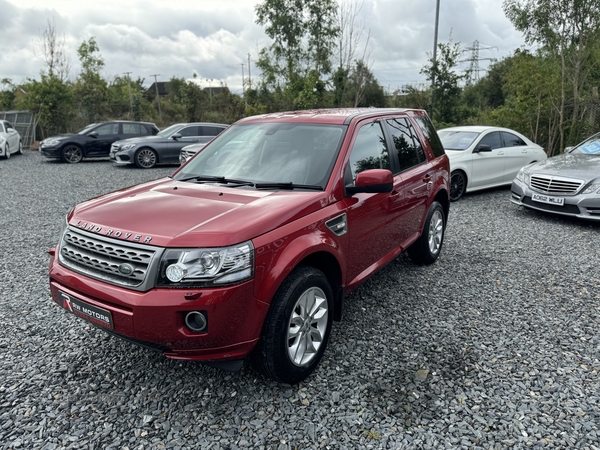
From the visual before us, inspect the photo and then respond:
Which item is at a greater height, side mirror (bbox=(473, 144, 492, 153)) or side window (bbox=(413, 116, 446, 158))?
side window (bbox=(413, 116, 446, 158))

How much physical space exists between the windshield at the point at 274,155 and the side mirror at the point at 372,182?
23cm

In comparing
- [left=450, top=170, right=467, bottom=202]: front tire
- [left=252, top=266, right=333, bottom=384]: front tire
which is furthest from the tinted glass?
[left=252, top=266, right=333, bottom=384]: front tire

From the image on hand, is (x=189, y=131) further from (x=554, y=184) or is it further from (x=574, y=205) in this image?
(x=574, y=205)

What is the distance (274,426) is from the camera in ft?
8.70

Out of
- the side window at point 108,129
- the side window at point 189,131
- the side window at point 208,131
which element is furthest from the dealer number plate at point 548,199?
the side window at point 108,129

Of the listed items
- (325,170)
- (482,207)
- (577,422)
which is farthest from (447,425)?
(482,207)

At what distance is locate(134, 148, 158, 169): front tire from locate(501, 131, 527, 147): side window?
35.1 ft

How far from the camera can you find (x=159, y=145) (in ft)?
49.3

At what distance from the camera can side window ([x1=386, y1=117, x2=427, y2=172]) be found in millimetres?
4461

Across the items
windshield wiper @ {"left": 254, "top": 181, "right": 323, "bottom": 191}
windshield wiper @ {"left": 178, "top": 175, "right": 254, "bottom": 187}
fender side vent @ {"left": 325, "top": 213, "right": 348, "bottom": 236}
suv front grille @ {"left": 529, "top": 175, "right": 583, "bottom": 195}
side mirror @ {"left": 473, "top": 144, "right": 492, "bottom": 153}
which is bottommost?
suv front grille @ {"left": 529, "top": 175, "right": 583, "bottom": 195}

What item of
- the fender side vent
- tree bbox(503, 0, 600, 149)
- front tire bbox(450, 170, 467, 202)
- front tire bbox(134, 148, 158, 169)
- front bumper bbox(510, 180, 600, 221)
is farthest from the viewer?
front tire bbox(134, 148, 158, 169)

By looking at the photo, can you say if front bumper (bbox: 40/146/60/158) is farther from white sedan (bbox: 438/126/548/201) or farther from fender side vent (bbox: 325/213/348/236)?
fender side vent (bbox: 325/213/348/236)

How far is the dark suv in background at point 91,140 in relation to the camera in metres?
15.8

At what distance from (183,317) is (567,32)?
14.8m
